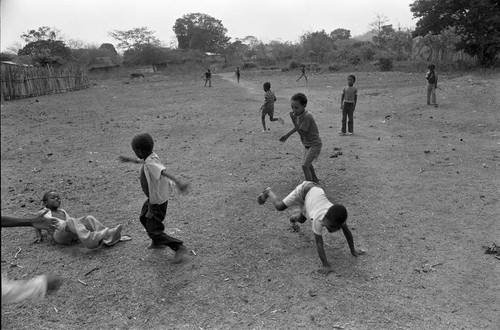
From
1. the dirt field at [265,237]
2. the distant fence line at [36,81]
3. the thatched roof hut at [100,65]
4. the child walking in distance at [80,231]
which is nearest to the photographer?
the dirt field at [265,237]

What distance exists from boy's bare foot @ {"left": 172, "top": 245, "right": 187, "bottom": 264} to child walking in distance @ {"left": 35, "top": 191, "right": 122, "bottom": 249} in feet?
2.72

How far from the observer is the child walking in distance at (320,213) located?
3785mm

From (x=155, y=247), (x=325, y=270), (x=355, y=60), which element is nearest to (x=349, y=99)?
(x=325, y=270)

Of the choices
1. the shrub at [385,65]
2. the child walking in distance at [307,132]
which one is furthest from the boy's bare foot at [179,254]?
the shrub at [385,65]

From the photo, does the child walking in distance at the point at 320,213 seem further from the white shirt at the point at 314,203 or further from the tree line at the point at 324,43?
the tree line at the point at 324,43

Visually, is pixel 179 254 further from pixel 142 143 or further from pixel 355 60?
pixel 355 60

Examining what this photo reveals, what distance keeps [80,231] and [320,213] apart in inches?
105

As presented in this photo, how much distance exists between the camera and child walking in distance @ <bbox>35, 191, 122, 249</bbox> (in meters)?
4.59

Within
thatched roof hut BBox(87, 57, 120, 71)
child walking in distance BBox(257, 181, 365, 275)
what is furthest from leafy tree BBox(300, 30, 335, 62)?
child walking in distance BBox(257, 181, 365, 275)

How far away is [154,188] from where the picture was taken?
4180 millimetres

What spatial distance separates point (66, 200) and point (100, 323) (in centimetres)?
328

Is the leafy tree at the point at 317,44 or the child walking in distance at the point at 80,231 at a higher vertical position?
the leafy tree at the point at 317,44

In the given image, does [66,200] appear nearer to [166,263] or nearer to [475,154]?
[166,263]

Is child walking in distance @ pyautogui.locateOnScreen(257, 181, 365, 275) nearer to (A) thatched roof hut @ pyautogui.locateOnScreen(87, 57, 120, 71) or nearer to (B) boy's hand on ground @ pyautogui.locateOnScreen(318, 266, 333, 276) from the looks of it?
(B) boy's hand on ground @ pyautogui.locateOnScreen(318, 266, 333, 276)
